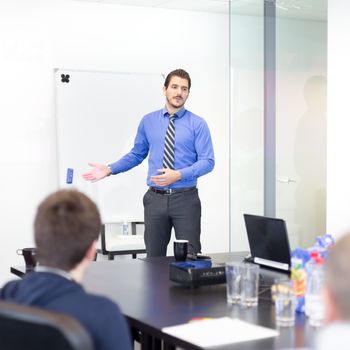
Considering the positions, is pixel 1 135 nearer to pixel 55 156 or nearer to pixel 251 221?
pixel 55 156

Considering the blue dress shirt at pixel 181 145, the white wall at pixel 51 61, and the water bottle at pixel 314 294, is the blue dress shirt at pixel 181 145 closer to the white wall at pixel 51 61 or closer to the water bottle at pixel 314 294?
the white wall at pixel 51 61

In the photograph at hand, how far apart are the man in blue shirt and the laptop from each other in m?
1.62

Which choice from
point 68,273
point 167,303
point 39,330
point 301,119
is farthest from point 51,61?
point 39,330

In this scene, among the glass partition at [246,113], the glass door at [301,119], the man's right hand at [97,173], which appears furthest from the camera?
the glass partition at [246,113]

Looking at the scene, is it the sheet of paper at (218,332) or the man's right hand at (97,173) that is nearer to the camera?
the sheet of paper at (218,332)

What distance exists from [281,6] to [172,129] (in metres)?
1.54

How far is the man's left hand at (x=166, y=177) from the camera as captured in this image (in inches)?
185

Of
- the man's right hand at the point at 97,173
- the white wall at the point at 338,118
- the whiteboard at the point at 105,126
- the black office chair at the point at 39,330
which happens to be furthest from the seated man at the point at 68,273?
the whiteboard at the point at 105,126

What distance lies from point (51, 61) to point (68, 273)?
505cm

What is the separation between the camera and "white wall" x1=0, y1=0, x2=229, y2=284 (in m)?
6.43

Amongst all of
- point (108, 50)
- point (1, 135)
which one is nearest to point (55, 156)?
point (1, 135)

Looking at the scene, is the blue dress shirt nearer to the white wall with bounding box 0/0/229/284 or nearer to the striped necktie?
the striped necktie

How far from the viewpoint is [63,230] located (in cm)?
175

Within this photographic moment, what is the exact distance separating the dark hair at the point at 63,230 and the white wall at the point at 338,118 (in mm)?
3507
